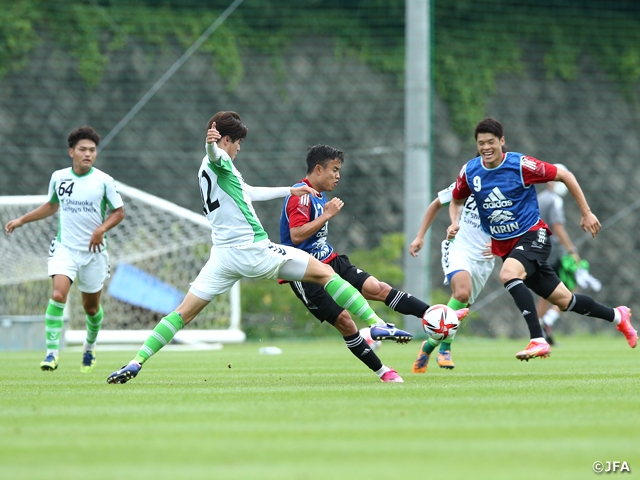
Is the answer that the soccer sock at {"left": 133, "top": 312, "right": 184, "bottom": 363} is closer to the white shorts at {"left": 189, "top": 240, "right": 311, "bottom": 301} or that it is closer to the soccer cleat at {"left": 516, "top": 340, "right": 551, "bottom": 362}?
the white shorts at {"left": 189, "top": 240, "right": 311, "bottom": 301}

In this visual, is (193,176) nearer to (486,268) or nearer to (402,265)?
(402,265)

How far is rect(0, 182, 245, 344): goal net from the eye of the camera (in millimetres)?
15500

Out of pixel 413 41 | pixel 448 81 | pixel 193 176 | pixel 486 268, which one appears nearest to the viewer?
pixel 486 268

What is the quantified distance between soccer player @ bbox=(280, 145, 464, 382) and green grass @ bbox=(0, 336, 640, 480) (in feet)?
1.07

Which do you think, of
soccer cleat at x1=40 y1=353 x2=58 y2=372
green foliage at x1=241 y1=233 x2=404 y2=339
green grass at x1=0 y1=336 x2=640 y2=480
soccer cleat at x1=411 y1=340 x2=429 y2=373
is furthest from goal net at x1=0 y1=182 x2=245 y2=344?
green grass at x1=0 y1=336 x2=640 y2=480

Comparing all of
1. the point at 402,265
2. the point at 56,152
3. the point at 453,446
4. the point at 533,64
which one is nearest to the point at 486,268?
the point at 453,446

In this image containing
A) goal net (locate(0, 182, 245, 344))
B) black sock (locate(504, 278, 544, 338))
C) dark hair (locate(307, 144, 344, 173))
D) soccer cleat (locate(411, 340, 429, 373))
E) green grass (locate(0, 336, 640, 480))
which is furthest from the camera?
goal net (locate(0, 182, 245, 344))

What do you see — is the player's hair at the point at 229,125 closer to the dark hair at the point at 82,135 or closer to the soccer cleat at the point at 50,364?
the dark hair at the point at 82,135

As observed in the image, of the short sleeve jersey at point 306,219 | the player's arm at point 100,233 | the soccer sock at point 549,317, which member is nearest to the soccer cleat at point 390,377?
the short sleeve jersey at point 306,219

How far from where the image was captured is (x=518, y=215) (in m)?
8.44

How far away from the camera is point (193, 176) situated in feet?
61.4

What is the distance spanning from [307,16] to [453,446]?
16.5m

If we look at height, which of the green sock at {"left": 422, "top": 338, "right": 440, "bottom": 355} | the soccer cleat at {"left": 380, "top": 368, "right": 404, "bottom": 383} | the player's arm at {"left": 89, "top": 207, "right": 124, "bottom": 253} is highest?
the player's arm at {"left": 89, "top": 207, "right": 124, "bottom": 253}

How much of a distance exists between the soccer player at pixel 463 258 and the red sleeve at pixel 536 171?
2.84ft
